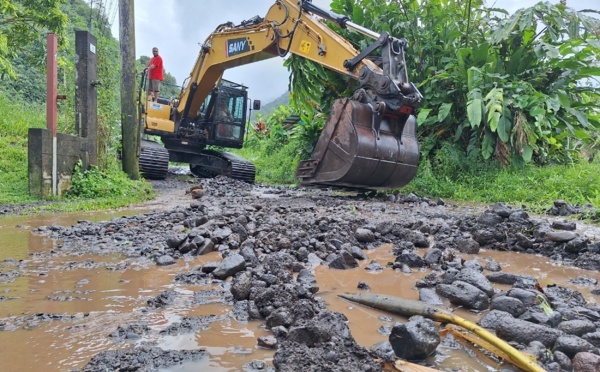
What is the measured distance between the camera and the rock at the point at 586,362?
129 cm

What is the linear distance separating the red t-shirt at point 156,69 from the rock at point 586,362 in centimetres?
966

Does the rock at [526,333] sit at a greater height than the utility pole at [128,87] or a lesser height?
lesser

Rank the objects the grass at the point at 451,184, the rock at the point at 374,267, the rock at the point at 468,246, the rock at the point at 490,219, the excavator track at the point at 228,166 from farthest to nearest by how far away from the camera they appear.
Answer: the excavator track at the point at 228,166 < the grass at the point at 451,184 < the rock at the point at 490,219 < the rock at the point at 468,246 < the rock at the point at 374,267

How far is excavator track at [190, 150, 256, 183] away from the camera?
1031cm

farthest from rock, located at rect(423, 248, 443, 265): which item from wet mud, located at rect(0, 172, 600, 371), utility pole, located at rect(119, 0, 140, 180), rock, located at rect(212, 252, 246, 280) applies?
utility pole, located at rect(119, 0, 140, 180)

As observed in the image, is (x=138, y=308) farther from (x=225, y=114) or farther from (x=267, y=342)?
(x=225, y=114)

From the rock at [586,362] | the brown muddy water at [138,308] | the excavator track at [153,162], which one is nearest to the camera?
the rock at [586,362]

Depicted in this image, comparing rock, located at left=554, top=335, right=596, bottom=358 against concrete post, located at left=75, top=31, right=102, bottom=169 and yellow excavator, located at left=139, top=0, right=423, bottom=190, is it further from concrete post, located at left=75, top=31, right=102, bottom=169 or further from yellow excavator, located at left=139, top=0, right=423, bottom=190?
concrete post, located at left=75, top=31, right=102, bottom=169

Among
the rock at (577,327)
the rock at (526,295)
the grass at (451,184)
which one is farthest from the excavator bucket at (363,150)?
the rock at (577,327)

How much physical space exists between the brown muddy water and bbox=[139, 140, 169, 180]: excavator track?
248 inches

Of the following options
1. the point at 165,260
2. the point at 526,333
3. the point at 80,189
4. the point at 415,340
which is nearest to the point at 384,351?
the point at 415,340

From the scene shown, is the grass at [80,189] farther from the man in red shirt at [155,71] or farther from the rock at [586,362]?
the rock at [586,362]

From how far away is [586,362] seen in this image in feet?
4.28

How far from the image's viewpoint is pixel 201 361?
1354 mm
